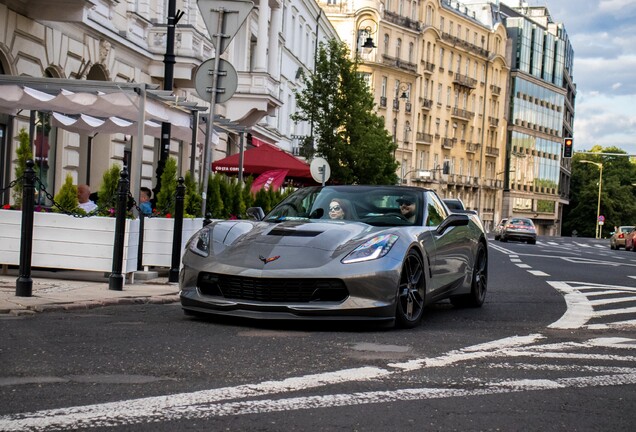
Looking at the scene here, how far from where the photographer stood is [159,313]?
9531 mm

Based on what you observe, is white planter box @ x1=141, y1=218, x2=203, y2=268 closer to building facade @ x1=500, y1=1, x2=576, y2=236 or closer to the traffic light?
the traffic light

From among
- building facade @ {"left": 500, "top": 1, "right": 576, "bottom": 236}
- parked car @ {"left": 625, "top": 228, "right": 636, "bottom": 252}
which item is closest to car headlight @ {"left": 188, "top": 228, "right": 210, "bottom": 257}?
parked car @ {"left": 625, "top": 228, "right": 636, "bottom": 252}

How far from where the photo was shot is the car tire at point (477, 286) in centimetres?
1146

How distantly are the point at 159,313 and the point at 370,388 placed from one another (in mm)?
4222

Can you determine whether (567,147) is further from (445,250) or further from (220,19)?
(445,250)

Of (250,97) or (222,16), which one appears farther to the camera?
(250,97)

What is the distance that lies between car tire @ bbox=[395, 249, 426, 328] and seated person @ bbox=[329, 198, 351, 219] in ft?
2.97

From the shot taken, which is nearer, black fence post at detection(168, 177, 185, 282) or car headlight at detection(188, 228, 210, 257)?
car headlight at detection(188, 228, 210, 257)

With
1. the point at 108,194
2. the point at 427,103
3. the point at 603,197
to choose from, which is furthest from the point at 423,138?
the point at 108,194

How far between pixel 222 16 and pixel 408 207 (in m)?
5.29

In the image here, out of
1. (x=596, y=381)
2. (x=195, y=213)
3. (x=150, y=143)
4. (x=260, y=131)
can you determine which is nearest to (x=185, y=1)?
(x=150, y=143)

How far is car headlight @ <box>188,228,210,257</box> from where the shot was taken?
29.2ft

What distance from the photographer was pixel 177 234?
13.3 metres

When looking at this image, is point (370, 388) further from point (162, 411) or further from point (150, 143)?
point (150, 143)
